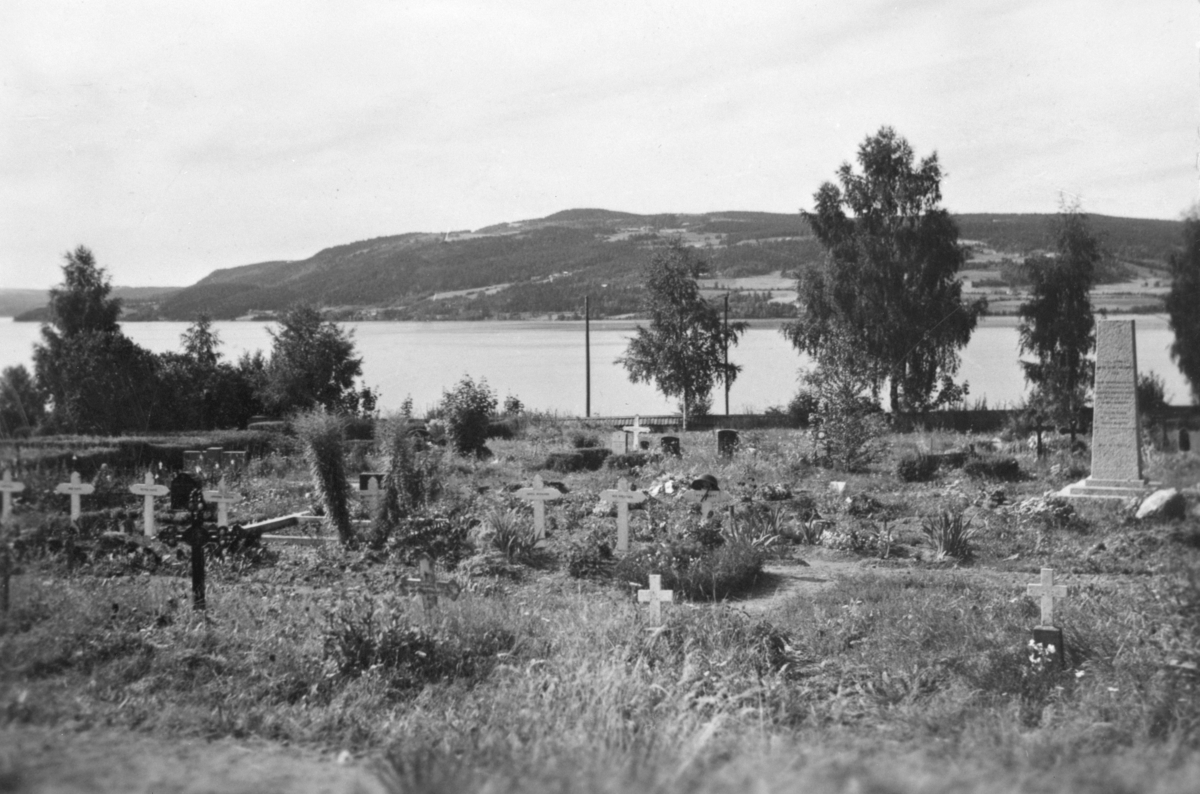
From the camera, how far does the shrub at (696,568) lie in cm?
955

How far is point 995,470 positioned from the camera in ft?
58.2

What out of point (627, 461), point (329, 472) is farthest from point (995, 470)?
point (329, 472)

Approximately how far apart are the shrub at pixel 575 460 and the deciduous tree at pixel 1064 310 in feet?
53.9

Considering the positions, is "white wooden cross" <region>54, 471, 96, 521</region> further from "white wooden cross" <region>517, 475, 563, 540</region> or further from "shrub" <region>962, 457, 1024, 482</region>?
"shrub" <region>962, 457, 1024, 482</region>

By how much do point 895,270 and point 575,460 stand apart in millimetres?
18773

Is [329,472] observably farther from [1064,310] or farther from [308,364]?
[1064,310]

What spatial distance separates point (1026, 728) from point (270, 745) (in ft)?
11.7

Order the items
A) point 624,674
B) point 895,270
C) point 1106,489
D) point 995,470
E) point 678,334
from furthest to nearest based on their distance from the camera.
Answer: point 678,334 < point 895,270 < point 995,470 < point 1106,489 < point 624,674

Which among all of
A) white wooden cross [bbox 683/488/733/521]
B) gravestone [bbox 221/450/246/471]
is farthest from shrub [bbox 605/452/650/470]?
gravestone [bbox 221/450/246/471]

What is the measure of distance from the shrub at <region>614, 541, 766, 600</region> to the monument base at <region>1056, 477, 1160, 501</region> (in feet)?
22.5

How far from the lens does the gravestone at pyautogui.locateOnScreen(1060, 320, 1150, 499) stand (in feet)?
50.5

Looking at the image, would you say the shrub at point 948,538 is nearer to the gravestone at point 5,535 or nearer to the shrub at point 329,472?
the shrub at point 329,472

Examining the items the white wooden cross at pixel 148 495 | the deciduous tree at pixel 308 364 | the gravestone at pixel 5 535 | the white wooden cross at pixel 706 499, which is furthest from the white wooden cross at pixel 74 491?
the deciduous tree at pixel 308 364

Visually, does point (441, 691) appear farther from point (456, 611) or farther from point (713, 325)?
point (713, 325)
